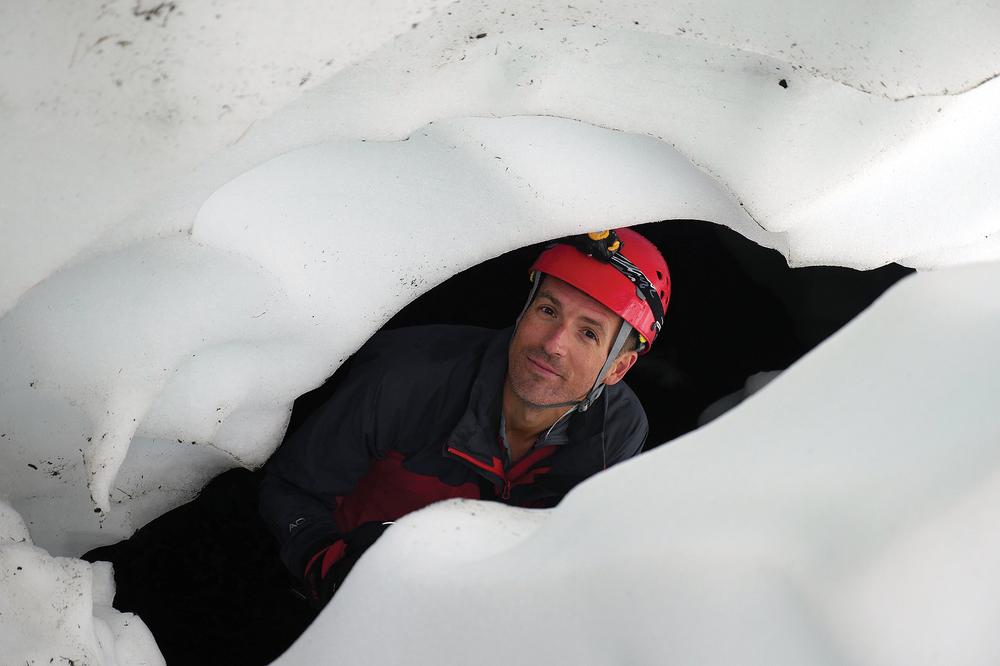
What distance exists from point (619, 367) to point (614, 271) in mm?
218

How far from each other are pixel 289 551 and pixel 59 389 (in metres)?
0.66

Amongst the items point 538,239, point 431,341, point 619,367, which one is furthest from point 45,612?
point 619,367

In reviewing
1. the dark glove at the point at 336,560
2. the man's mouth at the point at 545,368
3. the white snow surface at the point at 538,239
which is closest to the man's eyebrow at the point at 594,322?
the man's mouth at the point at 545,368

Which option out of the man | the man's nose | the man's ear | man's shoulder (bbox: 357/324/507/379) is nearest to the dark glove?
the man

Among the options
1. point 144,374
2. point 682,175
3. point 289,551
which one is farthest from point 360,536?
point 682,175

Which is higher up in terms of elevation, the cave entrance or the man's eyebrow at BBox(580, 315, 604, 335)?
the man's eyebrow at BBox(580, 315, 604, 335)

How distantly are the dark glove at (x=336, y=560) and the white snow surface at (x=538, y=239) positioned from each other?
0.32 m

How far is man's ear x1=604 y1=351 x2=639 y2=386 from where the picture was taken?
163cm

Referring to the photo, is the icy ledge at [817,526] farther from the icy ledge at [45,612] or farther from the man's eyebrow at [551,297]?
the man's eyebrow at [551,297]

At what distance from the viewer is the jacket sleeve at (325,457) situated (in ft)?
5.06

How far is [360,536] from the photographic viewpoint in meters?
1.39

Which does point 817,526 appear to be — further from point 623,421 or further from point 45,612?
point 623,421

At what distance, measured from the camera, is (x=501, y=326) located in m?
2.14

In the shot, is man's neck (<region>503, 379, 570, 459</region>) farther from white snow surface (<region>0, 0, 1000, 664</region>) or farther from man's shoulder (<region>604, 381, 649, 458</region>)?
white snow surface (<region>0, 0, 1000, 664</region>)
